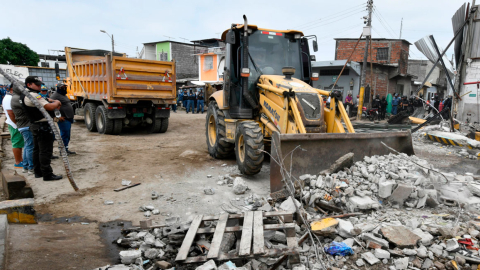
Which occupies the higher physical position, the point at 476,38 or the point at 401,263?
the point at 476,38

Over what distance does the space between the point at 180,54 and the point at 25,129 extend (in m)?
34.5

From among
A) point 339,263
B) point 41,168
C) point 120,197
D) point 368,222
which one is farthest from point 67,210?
point 368,222

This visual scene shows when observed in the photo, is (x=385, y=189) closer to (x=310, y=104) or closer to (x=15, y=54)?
(x=310, y=104)

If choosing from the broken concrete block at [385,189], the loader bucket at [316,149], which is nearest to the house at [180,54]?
the loader bucket at [316,149]

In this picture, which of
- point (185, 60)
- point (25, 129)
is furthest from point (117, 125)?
point (185, 60)

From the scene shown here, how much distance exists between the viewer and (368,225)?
12.1 feet

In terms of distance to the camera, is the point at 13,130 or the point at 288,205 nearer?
the point at 288,205

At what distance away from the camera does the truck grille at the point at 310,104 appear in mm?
5594

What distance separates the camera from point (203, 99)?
23.8 metres

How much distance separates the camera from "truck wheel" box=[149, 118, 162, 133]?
38.9 feet

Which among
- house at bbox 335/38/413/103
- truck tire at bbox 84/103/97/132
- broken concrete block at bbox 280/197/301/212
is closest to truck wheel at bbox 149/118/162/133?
truck tire at bbox 84/103/97/132

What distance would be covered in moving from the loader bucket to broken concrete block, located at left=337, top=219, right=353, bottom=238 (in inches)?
46.3

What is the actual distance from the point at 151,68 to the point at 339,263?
9.26 m

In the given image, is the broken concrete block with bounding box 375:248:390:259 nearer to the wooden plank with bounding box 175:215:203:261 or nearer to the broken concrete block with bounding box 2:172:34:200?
the wooden plank with bounding box 175:215:203:261
